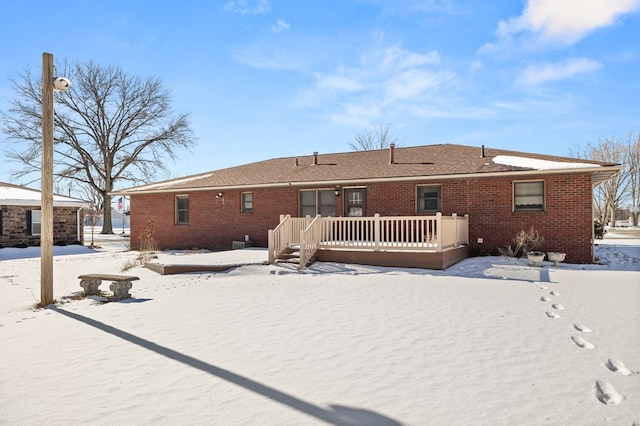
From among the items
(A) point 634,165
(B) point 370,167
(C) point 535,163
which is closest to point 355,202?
(B) point 370,167

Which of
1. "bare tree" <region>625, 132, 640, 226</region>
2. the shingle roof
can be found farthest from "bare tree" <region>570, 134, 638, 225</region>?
the shingle roof

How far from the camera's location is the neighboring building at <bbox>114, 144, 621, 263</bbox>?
1291cm

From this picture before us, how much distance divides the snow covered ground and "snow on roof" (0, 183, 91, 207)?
49.7 feet

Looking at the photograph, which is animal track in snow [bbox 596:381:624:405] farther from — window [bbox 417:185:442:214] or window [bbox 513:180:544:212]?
window [bbox 417:185:442:214]

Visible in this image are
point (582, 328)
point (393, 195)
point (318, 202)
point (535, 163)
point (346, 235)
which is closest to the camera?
point (582, 328)

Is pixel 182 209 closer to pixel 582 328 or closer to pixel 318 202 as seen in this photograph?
pixel 318 202

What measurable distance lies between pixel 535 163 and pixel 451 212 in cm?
317

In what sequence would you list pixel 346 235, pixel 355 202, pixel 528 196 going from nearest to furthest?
pixel 346 235 < pixel 528 196 < pixel 355 202

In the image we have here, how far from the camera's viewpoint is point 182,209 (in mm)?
19406

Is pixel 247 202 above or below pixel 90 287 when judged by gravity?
above

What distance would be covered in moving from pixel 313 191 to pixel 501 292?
31.1 ft

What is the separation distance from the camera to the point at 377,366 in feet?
14.1

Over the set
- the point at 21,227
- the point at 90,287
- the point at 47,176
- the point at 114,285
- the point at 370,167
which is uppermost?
the point at 370,167

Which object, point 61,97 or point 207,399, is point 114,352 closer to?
point 207,399
